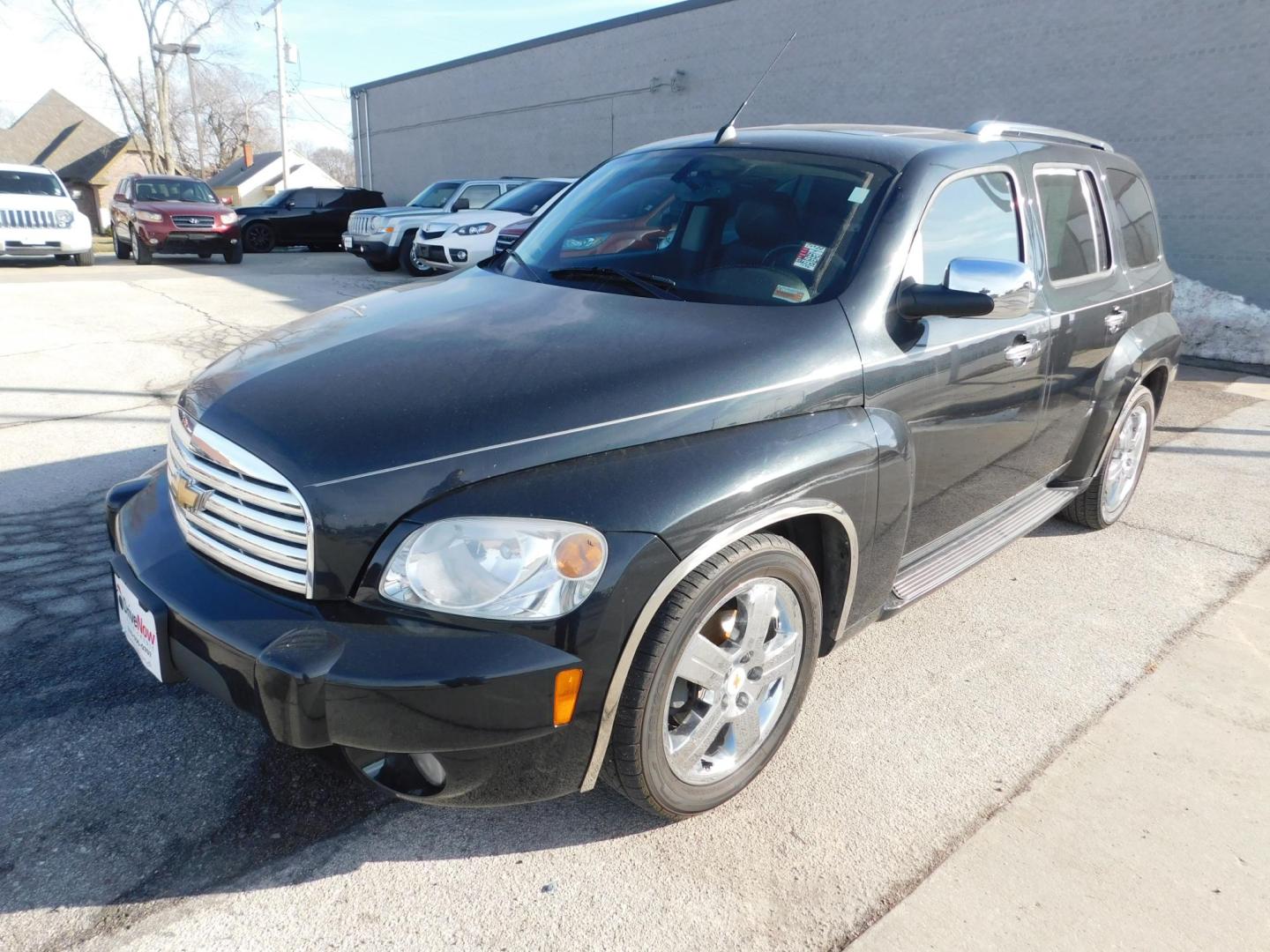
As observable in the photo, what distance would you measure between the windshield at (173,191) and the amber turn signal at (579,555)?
1738 cm

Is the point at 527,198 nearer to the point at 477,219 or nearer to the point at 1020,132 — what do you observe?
the point at 477,219

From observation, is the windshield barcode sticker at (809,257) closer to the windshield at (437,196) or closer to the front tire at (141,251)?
the windshield at (437,196)

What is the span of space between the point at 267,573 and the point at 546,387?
0.78m

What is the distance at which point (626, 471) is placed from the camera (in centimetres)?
214

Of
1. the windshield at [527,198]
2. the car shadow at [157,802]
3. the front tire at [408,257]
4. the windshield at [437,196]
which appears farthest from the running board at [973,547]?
the windshield at [437,196]

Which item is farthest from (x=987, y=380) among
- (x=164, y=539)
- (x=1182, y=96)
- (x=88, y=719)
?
(x=1182, y=96)

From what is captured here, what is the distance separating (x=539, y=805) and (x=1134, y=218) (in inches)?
154

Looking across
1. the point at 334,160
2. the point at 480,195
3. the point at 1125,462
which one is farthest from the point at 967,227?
the point at 334,160

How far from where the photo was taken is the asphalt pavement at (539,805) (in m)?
2.13

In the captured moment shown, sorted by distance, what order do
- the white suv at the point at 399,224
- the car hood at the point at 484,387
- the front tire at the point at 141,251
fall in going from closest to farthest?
the car hood at the point at 484,387 → the white suv at the point at 399,224 → the front tire at the point at 141,251

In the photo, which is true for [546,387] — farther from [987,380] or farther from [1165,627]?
[1165,627]

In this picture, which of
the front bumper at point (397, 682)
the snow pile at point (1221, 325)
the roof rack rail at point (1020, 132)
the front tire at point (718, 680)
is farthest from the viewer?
the snow pile at point (1221, 325)

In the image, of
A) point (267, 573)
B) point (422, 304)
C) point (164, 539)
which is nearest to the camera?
point (267, 573)

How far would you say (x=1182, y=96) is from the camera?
11.5 m
